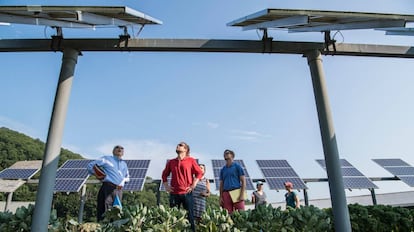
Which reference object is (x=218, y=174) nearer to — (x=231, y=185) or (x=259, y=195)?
(x=259, y=195)

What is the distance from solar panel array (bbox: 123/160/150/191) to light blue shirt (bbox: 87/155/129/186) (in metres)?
2.37

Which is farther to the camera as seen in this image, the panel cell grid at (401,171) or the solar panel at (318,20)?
the panel cell grid at (401,171)

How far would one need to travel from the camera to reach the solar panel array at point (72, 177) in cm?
734

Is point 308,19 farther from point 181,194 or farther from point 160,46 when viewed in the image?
point 181,194

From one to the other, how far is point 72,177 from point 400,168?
9.96 meters

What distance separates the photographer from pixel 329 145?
13.6 feet

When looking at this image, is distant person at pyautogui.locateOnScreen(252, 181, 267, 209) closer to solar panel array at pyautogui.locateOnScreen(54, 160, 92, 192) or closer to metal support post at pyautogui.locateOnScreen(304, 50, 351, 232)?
metal support post at pyautogui.locateOnScreen(304, 50, 351, 232)

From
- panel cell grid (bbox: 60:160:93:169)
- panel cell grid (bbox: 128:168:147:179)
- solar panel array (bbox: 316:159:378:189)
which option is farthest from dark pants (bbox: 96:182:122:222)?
solar panel array (bbox: 316:159:378:189)

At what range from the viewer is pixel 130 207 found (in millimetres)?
3879

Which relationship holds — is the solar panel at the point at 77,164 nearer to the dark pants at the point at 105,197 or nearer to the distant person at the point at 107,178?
the distant person at the point at 107,178

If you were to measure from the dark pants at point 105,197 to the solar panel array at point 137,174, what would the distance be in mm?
2518

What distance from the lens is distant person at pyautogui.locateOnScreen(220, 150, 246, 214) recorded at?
192 inches

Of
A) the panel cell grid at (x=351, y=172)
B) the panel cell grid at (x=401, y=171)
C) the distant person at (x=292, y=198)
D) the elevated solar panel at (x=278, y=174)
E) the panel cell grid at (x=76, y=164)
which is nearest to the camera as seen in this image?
the distant person at (x=292, y=198)

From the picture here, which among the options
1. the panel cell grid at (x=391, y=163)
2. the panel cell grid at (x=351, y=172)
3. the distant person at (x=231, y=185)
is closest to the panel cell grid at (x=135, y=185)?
the distant person at (x=231, y=185)
